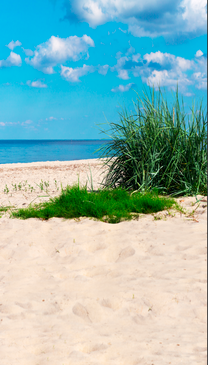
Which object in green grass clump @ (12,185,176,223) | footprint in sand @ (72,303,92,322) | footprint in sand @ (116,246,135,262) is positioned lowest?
footprint in sand @ (72,303,92,322)

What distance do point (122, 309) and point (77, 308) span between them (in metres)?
0.33

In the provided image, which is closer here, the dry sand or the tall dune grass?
the dry sand

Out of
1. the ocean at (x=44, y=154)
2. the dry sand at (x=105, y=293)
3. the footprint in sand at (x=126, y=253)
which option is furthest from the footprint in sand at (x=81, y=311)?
the ocean at (x=44, y=154)

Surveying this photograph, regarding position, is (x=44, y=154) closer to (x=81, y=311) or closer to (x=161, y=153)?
(x=161, y=153)

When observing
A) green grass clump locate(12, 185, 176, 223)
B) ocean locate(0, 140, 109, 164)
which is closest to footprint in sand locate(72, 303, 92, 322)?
green grass clump locate(12, 185, 176, 223)

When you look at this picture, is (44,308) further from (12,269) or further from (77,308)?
(12,269)

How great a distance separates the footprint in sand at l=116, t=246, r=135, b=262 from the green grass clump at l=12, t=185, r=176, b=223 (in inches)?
31.7

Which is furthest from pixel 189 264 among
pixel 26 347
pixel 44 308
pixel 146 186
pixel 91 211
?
pixel 146 186

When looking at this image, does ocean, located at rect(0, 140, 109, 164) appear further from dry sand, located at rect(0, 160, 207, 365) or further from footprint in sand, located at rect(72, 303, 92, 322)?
footprint in sand, located at rect(72, 303, 92, 322)

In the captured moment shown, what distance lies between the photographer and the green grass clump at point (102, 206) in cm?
392

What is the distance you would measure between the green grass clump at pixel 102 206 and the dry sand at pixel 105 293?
28cm

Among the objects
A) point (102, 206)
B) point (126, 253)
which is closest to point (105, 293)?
point (126, 253)

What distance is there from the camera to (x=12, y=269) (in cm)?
281

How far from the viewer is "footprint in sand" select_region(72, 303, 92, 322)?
6.93ft
